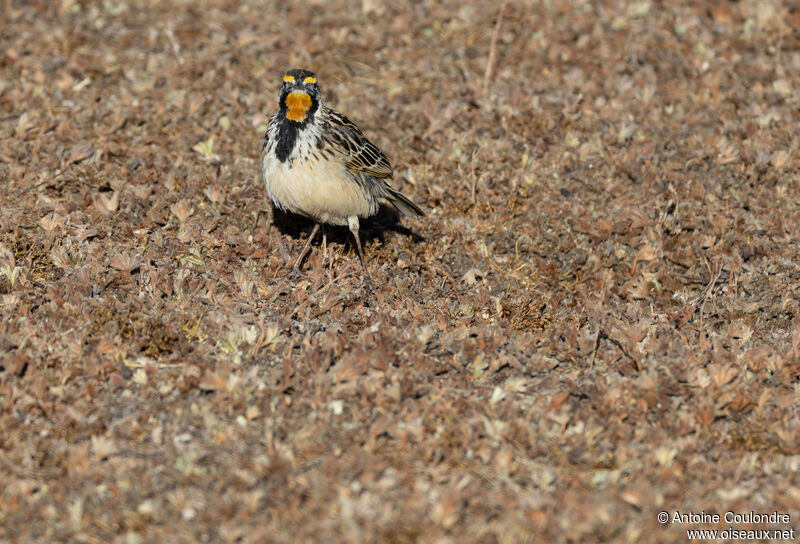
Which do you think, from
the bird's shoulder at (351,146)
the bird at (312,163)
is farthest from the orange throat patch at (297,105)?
the bird's shoulder at (351,146)

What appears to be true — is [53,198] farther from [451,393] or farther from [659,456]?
[659,456]

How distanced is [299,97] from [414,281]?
8.02 ft

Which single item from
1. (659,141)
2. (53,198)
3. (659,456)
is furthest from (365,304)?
(659,141)

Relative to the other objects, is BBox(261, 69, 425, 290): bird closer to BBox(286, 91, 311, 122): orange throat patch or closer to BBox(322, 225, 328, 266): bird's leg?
BBox(286, 91, 311, 122): orange throat patch

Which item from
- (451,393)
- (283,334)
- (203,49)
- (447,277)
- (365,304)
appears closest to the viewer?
(451,393)

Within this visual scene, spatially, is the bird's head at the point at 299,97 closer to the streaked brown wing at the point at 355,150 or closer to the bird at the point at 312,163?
the bird at the point at 312,163

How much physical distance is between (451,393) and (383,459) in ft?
3.68

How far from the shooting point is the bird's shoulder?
946cm

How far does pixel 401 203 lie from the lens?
10367mm

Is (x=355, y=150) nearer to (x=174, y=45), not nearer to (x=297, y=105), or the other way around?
(x=297, y=105)

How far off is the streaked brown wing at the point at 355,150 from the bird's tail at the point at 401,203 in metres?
0.21

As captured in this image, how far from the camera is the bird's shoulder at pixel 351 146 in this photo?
9.46m

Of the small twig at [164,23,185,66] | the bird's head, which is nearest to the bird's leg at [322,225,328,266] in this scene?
the bird's head

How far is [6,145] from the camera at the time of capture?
442 inches
